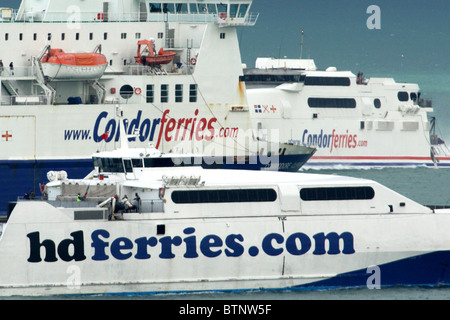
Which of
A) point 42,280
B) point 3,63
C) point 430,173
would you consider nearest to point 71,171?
point 3,63

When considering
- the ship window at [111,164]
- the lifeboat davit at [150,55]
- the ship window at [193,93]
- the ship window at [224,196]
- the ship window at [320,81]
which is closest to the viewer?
the ship window at [224,196]

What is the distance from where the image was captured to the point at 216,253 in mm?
34625

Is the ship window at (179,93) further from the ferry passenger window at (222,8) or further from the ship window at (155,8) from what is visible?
the ferry passenger window at (222,8)

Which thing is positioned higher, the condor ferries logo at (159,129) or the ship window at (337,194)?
the condor ferries logo at (159,129)

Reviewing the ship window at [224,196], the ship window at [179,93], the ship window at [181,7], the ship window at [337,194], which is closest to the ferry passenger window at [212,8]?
the ship window at [181,7]

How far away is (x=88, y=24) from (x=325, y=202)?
68.5 feet

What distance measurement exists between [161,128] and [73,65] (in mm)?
5008

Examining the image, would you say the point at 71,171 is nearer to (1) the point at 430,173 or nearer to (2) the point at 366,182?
(2) the point at 366,182

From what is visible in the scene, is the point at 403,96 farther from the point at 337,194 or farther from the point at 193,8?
the point at 337,194

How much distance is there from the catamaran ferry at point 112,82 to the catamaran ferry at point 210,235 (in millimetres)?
13815

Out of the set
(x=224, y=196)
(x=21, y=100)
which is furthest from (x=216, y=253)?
(x=21, y=100)

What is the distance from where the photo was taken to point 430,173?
6712 centimetres

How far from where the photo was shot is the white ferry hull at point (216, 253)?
3378 cm

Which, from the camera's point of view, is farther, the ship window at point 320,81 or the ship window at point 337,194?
the ship window at point 320,81
